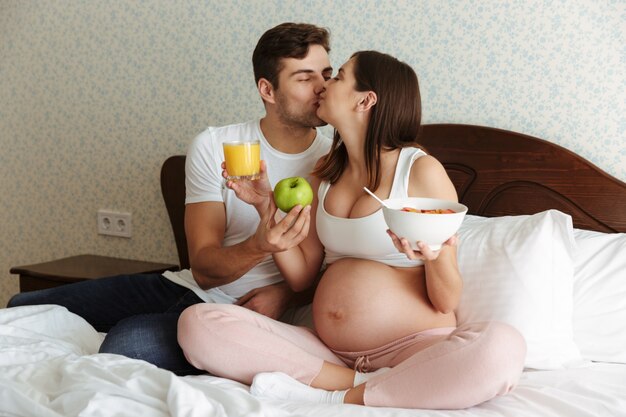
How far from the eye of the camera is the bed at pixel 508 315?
4.44 ft

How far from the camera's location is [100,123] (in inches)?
117

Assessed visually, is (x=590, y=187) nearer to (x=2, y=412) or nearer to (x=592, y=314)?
(x=592, y=314)

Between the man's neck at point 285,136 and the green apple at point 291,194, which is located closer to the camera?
the green apple at point 291,194

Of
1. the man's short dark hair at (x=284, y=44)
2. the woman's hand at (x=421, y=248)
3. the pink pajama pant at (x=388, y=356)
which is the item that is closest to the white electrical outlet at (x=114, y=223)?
the man's short dark hair at (x=284, y=44)

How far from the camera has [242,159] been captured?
1698mm

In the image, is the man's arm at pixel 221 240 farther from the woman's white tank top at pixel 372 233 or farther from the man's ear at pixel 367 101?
the man's ear at pixel 367 101

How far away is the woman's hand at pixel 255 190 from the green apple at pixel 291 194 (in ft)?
0.31

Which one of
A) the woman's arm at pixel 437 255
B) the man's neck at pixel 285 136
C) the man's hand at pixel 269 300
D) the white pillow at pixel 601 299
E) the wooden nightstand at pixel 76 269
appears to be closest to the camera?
the woman's arm at pixel 437 255

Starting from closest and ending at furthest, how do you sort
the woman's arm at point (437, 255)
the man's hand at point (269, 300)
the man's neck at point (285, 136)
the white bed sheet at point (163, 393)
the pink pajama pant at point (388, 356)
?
1. the white bed sheet at point (163, 393)
2. the pink pajama pant at point (388, 356)
3. the woman's arm at point (437, 255)
4. the man's hand at point (269, 300)
5. the man's neck at point (285, 136)

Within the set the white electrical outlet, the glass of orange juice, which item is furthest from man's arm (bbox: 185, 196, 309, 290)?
the white electrical outlet

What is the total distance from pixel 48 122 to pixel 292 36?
5.02ft

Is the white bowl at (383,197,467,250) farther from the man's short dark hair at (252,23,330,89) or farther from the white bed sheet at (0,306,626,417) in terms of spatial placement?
the man's short dark hair at (252,23,330,89)

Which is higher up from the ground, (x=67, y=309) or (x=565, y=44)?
(x=565, y=44)

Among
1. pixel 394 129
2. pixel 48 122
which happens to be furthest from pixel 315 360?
pixel 48 122
